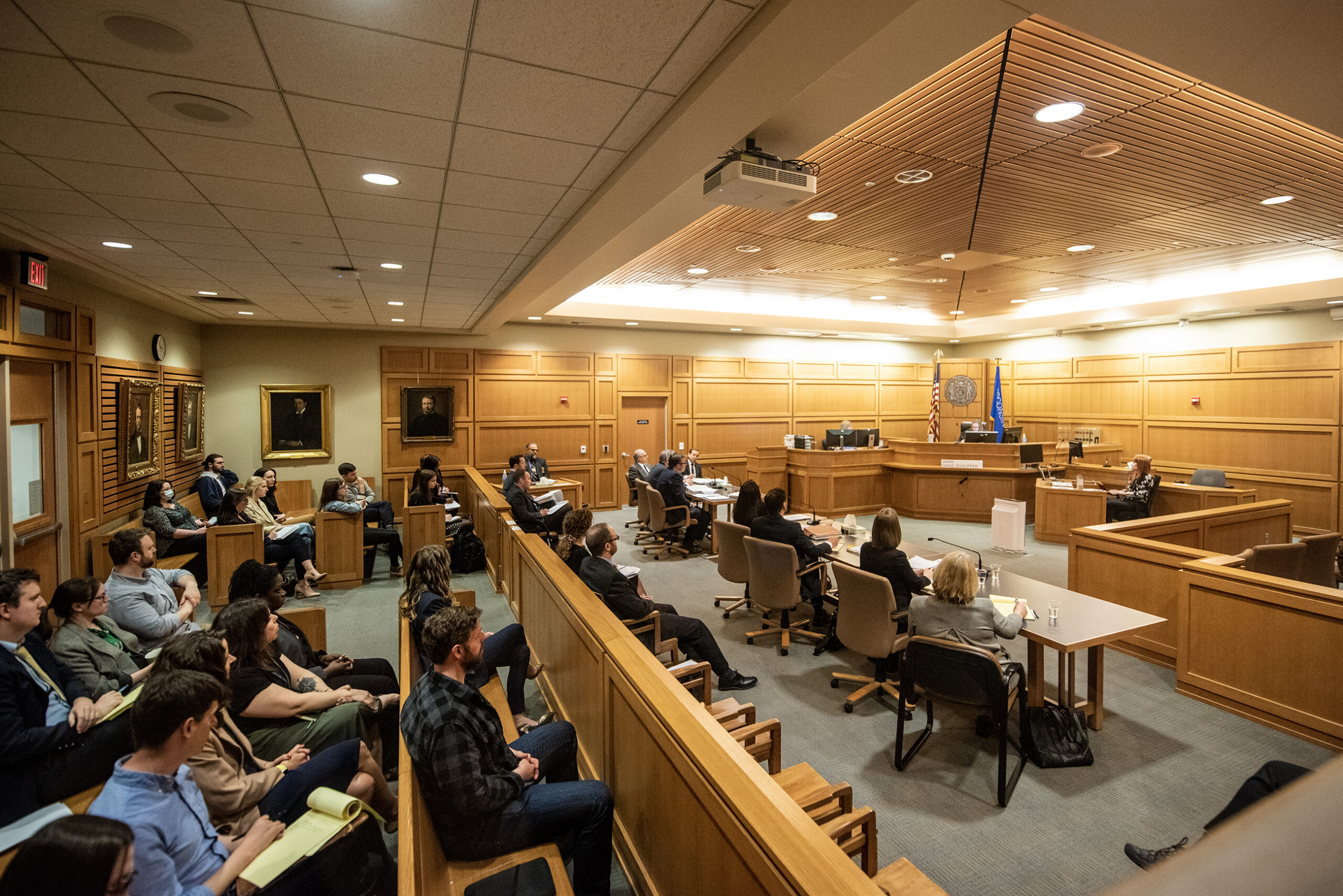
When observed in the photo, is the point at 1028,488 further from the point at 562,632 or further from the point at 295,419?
the point at 295,419

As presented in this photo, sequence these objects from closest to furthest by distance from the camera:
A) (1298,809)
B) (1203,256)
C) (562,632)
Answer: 1. (1298,809)
2. (562,632)
3. (1203,256)

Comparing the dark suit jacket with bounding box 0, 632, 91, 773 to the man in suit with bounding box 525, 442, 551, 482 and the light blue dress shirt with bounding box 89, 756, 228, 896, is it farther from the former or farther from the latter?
the man in suit with bounding box 525, 442, 551, 482

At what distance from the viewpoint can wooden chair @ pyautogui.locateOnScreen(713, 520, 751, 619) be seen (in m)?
5.43

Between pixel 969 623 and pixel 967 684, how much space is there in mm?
350

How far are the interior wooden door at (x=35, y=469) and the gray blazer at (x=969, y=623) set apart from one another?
652 cm

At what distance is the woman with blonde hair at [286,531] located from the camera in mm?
6371

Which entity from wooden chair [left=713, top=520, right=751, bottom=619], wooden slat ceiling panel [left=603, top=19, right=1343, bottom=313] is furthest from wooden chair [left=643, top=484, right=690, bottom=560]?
wooden slat ceiling panel [left=603, top=19, right=1343, bottom=313]

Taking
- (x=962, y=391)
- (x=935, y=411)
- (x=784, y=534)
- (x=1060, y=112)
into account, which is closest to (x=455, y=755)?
(x=784, y=534)

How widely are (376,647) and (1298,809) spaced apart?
210 inches

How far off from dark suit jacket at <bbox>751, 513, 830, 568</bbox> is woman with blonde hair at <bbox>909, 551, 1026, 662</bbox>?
5.19ft

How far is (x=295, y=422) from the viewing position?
961cm

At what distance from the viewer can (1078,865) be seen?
2652 mm

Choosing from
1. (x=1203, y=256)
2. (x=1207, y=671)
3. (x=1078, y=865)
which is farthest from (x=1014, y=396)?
(x=1078, y=865)

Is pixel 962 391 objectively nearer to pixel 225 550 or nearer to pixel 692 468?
pixel 692 468
